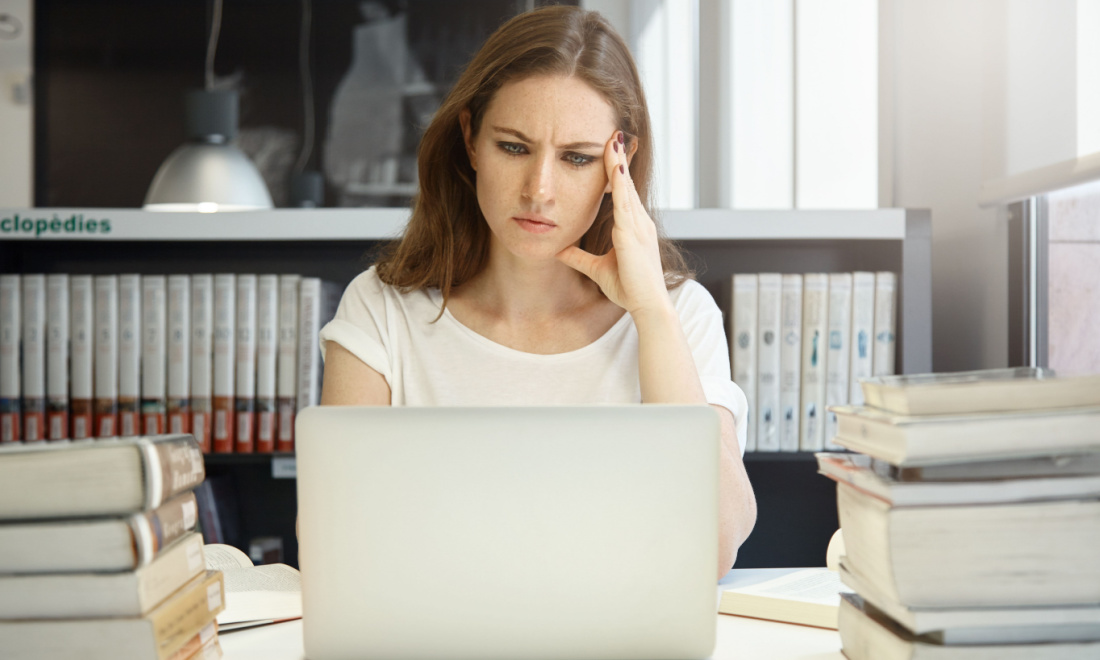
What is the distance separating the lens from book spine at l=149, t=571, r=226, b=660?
1.98ft

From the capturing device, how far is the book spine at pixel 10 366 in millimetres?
1812

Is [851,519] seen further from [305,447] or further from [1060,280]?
[1060,280]

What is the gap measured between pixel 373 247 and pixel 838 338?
98 cm

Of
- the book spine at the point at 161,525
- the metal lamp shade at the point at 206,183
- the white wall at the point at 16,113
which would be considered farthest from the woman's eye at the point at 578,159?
the white wall at the point at 16,113

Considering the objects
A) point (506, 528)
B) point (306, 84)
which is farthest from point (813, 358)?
point (306, 84)

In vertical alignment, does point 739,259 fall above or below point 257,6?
below

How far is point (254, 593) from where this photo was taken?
3.16ft

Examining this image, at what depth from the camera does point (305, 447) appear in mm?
637

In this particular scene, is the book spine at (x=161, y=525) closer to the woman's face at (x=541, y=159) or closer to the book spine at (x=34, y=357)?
the woman's face at (x=541, y=159)

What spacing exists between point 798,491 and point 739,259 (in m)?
0.57

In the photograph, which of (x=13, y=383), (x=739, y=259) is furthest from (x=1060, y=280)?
(x=13, y=383)

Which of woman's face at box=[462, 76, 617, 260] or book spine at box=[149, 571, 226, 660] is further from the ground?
woman's face at box=[462, 76, 617, 260]

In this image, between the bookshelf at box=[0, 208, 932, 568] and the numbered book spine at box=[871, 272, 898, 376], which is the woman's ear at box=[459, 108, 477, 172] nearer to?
the bookshelf at box=[0, 208, 932, 568]

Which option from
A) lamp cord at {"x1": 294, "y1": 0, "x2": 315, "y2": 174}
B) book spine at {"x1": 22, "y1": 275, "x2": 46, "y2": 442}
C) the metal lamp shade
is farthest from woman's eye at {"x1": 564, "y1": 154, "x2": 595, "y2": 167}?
lamp cord at {"x1": 294, "y1": 0, "x2": 315, "y2": 174}
